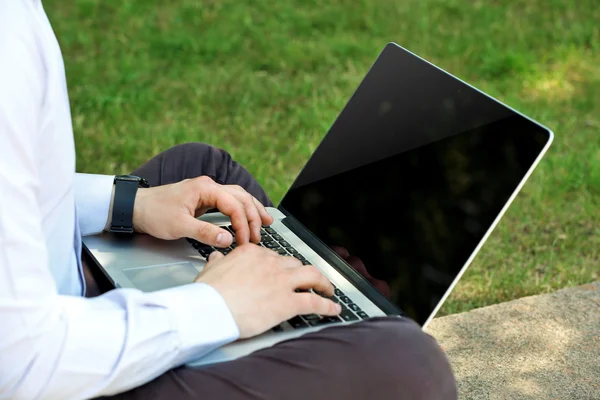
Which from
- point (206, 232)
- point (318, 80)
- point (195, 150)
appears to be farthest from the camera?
point (318, 80)

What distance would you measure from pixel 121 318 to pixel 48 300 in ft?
0.42

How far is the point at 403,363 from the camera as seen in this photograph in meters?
1.45

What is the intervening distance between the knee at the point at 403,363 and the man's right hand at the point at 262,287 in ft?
0.41

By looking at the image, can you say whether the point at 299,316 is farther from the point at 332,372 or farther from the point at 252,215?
the point at 252,215

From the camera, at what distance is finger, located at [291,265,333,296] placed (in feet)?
5.13

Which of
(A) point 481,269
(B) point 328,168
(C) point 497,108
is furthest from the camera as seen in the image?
(A) point 481,269

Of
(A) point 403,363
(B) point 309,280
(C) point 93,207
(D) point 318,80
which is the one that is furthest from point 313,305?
(D) point 318,80

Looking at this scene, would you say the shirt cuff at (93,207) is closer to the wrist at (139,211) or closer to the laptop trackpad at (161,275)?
Answer: the wrist at (139,211)

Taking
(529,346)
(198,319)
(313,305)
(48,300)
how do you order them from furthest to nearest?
1. (529,346)
2. (313,305)
3. (198,319)
4. (48,300)

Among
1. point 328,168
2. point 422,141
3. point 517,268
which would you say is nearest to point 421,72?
point 422,141

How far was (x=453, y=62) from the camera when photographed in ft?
15.6

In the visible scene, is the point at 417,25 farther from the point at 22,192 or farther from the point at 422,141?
the point at 22,192

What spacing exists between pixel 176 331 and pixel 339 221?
71 centimetres

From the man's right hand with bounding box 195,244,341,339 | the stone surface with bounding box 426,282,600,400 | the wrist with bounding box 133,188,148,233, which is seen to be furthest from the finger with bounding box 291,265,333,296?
the stone surface with bounding box 426,282,600,400
